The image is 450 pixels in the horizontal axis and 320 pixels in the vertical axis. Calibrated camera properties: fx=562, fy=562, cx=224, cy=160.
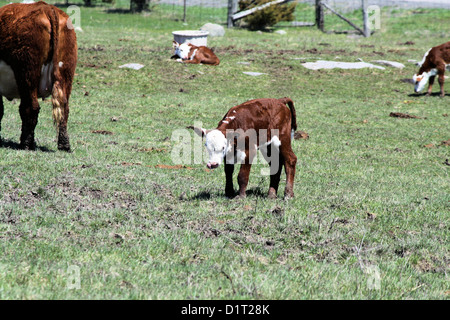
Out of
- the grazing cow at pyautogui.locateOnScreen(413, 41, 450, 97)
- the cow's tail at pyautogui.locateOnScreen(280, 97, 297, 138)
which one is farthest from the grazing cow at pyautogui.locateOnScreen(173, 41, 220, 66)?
the cow's tail at pyautogui.locateOnScreen(280, 97, 297, 138)

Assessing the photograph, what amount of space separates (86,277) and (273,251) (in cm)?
192

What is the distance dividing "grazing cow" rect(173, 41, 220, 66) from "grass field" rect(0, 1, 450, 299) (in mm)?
3612

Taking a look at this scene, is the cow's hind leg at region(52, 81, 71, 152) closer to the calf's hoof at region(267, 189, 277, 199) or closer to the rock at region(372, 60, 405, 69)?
the calf's hoof at region(267, 189, 277, 199)

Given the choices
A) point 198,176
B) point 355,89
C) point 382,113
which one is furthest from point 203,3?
point 198,176

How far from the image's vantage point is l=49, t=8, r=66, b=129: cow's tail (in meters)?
8.77

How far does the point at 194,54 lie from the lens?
20.8 m

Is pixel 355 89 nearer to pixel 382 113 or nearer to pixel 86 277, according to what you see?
pixel 382 113

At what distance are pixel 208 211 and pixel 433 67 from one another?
15787 mm

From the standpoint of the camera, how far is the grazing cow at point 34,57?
28.3 feet

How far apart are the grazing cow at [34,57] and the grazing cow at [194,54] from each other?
11634 mm

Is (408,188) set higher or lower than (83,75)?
lower

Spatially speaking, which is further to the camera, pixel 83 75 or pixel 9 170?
pixel 83 75

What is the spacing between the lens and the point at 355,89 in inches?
779
